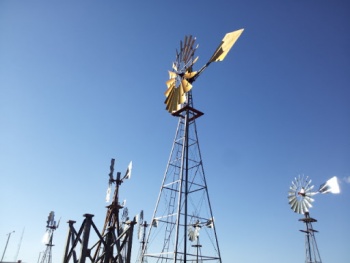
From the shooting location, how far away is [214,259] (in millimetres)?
15758

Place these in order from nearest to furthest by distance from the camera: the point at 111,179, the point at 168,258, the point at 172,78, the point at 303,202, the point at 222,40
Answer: the point at 168,258 → the point at 222,40 → the point at 172,78 → the point at 111,179 → the point at 303,202

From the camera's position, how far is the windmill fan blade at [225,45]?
15.4m

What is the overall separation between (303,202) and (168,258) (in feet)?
54.1

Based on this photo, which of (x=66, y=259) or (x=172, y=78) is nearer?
(x=66, y=259)

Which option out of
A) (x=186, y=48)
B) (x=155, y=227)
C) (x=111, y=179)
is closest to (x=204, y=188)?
(x=155, y=227)

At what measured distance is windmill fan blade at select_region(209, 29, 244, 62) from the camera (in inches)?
608

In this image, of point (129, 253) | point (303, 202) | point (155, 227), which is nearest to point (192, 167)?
point (155, 227)

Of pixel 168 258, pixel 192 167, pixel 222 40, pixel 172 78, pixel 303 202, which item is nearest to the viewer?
pixel 168 258

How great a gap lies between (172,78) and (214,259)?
10.7 metres

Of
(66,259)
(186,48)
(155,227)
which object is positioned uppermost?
(186,48)

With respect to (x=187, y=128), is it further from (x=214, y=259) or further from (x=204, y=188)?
(x=214, y=259)

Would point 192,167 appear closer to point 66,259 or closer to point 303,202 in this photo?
point 66,259

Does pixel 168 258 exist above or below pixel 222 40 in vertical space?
below

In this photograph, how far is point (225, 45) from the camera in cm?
1596
